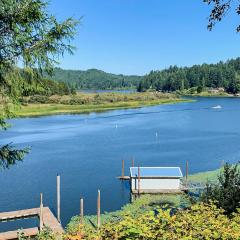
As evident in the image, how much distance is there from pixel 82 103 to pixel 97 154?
85530 mm

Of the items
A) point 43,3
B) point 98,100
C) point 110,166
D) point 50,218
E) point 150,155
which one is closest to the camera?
point 43,3

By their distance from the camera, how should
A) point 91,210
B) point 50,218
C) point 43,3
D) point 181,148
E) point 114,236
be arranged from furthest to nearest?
1. point 181,148
2. point 91,210
3. point 50,218
4. point 43,3
5. point 114,236

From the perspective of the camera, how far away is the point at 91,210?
29.2m

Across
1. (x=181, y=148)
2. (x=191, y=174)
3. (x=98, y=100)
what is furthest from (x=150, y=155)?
(x=98, y=100)

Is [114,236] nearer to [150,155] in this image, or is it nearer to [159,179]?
[159,179]

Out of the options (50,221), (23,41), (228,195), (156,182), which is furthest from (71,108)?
(23,41)

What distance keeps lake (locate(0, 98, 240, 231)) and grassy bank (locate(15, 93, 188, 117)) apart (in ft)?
89.2

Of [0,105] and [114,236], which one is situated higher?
[0,105]

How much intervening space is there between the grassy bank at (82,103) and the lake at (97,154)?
27.2 m

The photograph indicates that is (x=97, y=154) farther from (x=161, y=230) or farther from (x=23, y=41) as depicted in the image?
(x=161, y=230)

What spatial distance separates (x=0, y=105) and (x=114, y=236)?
284 inches

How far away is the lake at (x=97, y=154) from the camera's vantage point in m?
32.7

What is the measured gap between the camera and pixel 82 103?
134 meters

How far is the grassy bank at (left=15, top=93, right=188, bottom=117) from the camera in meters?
114
